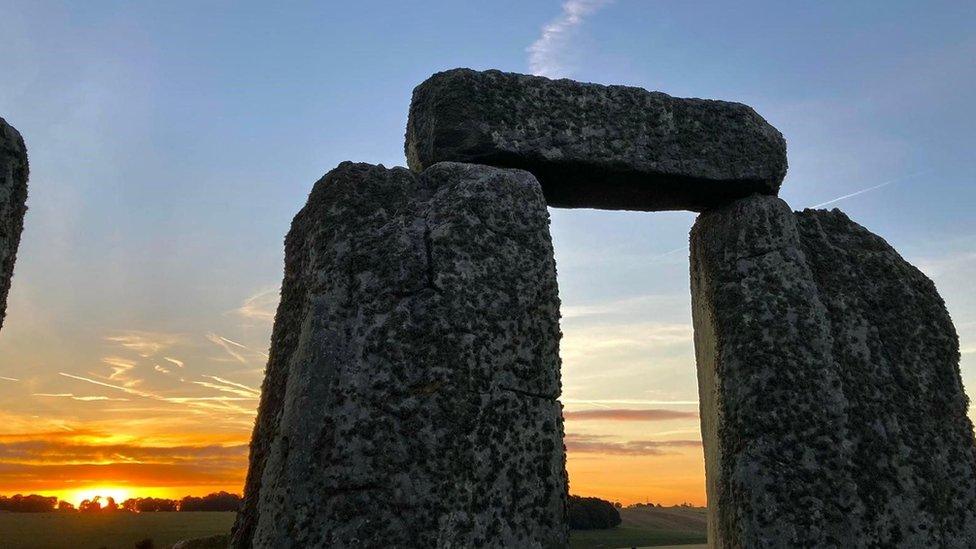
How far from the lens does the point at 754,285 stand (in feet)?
14.8

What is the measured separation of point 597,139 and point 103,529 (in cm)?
1704

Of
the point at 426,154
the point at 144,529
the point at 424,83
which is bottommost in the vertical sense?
the point at 144,529

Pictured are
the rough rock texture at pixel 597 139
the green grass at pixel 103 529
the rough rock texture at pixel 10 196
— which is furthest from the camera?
the green grass at pixel 103 529

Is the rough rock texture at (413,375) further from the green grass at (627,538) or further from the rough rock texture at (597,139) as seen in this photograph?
the green grass at (627,538)

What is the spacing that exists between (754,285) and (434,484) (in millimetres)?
2343

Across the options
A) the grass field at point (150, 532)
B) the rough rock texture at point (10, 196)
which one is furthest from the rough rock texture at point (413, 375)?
the grass field at point (150, 532)

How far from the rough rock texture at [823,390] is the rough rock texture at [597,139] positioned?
1.01ft

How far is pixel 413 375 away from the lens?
3.26m

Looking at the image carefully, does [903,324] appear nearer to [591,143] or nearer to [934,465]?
[934,465]

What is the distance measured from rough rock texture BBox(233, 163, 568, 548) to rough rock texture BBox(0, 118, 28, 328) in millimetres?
1129

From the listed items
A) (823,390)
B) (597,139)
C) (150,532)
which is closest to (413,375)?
(597,139)

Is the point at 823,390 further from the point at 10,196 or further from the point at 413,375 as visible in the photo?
the point at 10,196

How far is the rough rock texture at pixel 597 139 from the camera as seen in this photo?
4277 millimetres

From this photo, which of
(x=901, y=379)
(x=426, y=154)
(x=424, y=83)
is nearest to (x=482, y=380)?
(x=426, y=154)
